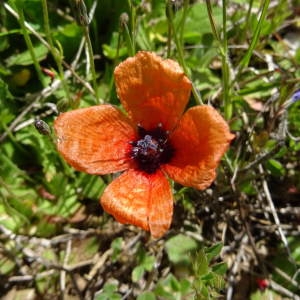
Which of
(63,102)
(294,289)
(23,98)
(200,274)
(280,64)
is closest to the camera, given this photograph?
(200,274)

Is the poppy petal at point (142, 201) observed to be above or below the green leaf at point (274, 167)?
above

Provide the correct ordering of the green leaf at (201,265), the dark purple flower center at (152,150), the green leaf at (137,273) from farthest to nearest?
1. the green leaf at (137,273)
2. the dark purple flower center at (152,150)
3. the green leaf at (201,265)

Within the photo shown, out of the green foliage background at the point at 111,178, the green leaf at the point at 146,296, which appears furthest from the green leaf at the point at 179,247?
the green leaf at the point at 146,296

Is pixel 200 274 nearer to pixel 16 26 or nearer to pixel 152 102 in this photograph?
pixel 152 102

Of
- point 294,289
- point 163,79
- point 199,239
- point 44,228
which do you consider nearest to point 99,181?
point 44,228

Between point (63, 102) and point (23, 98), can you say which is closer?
point (63, 102)

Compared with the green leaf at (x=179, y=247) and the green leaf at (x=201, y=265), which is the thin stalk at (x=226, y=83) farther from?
the green leaf at (x=201, y=265)
